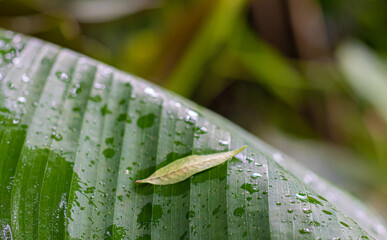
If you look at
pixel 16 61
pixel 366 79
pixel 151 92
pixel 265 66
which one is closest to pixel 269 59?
pixel 265 66

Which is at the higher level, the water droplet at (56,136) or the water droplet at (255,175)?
the water droplet at (56,136)

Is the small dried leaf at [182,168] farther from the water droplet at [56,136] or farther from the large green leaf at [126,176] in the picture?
the water droplet at [56,136]

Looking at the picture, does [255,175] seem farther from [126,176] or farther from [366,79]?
[366,79]

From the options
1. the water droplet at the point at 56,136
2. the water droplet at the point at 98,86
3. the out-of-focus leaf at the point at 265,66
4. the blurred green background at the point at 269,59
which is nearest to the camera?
the water droplet at the point at 56,136

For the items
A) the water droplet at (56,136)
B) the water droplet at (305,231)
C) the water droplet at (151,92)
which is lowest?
the water droplet at (305,231)

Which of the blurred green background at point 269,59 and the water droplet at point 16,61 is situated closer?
the water droplet at point 16,61

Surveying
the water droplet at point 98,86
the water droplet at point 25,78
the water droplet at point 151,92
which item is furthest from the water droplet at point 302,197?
the water droplet at point 25,78

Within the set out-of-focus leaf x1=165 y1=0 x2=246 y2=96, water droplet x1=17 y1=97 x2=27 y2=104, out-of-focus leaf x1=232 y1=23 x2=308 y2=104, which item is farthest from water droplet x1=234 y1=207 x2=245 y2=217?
out-of-focus leaf x1=232 y1=23 x2=308 y2=104

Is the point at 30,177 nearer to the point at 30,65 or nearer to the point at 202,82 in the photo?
the point at 30,65

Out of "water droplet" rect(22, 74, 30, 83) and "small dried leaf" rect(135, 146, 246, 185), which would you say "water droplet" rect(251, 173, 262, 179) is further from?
"water droplet" rect(22, 74, 30, 83)
